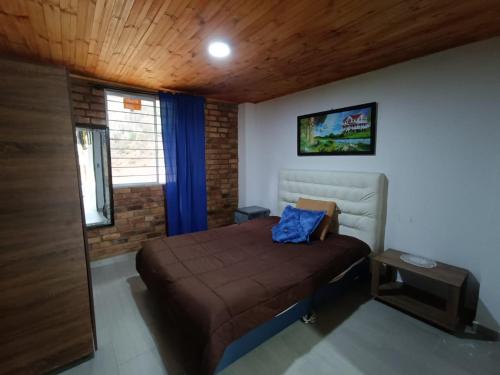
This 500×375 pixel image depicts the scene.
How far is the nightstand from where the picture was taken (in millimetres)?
3788

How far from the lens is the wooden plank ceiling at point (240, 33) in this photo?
144 cm

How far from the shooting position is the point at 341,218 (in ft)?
9.34

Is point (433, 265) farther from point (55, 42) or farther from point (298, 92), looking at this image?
point (55, 42)

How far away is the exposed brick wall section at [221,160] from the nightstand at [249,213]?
0.29m

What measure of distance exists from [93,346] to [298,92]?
11.6ft

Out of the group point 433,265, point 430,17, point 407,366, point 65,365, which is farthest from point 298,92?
point 65,365

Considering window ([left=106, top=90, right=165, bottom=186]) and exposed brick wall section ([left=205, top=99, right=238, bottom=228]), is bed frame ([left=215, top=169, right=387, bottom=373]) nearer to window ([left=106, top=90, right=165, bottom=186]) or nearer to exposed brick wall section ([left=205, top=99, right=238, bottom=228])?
exposed brick wall section ([left=205, top=99, right=238, bottom=228])

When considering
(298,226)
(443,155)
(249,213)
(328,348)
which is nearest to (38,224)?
(328,348)

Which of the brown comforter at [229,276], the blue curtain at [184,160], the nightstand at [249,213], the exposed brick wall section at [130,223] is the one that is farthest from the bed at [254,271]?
the exposed brick wall section at [130,223]

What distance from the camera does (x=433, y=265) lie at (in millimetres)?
2100

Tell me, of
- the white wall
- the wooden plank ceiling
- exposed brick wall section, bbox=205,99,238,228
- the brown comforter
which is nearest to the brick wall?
exposed brick wall section, bbox=205,99,238,228

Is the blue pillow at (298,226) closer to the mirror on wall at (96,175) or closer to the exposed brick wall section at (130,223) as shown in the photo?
the exposed brick wall section at (130,223)

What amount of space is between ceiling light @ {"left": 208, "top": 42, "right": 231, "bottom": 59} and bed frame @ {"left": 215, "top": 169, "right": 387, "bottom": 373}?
1.81m

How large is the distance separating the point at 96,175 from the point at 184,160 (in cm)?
112
